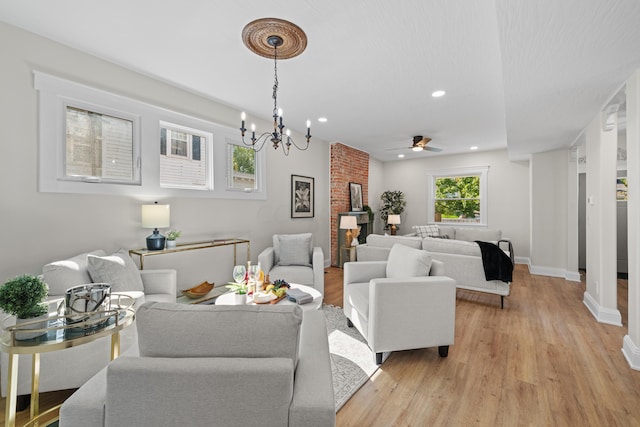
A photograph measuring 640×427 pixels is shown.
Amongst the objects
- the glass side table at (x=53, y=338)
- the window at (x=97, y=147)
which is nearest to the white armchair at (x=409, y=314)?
the glass side table at (x=53, y=338)

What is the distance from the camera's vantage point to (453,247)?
382 centimetres

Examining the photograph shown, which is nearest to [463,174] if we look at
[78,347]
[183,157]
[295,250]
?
[295,250]

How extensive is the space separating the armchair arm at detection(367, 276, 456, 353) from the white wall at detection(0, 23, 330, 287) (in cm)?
242

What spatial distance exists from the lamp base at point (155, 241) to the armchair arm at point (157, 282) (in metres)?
0.35

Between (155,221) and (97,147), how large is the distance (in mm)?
915

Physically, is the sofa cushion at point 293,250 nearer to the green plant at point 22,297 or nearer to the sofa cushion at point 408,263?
the sofa cushion at point 408,263

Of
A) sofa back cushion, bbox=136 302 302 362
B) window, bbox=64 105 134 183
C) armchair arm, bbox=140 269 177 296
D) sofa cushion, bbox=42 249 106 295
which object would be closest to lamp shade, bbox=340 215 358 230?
armchair arm, bbox=140 269 177 296

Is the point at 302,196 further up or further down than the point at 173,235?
further up

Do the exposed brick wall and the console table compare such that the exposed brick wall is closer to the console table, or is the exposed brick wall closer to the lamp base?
the console table

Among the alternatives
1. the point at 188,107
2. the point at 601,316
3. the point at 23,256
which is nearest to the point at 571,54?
the point at 601,316

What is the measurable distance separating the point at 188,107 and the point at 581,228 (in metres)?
7.30

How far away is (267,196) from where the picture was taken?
4.52m

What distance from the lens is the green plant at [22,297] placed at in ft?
3.93

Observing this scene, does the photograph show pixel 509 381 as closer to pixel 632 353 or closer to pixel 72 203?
pixel 632 353
